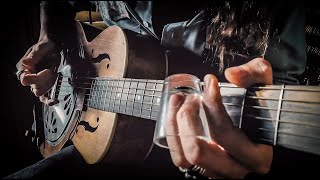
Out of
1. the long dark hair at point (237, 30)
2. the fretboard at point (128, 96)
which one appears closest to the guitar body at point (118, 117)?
the fretboard at point (128, 96)

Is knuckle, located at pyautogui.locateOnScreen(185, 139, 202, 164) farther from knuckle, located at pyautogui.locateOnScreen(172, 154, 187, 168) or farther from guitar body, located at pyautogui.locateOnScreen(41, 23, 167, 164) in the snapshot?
guitar body, located at pyautogui.locateOnScreen(41, 23, 167, 164)

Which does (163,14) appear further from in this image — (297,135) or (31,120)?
(31,120)

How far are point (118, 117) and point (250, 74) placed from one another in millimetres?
467

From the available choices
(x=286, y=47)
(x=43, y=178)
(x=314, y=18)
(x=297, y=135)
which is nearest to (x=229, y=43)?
(x=286, y=47)

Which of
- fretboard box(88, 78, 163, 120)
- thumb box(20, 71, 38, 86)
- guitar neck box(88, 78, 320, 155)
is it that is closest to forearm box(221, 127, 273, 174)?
guitar neck box(88, 78, 320, 155)

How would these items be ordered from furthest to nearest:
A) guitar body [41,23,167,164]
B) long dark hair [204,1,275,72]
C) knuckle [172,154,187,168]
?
guitar body [41,23,167,164] < long dark hair [204,1,275,72] < knuckle [172,154,187,168]

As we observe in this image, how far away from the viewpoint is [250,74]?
48 cm

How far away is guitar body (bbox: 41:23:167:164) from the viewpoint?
84 centimetres

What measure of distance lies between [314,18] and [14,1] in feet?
4.32

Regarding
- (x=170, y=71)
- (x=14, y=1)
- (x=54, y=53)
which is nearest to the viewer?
(x=170, y=71)

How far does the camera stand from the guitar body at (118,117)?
84 centimetres

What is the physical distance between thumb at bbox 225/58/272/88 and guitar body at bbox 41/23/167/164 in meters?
0.39

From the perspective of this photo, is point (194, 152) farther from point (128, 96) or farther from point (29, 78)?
point (29, 78)

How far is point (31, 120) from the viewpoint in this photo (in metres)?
1.35
